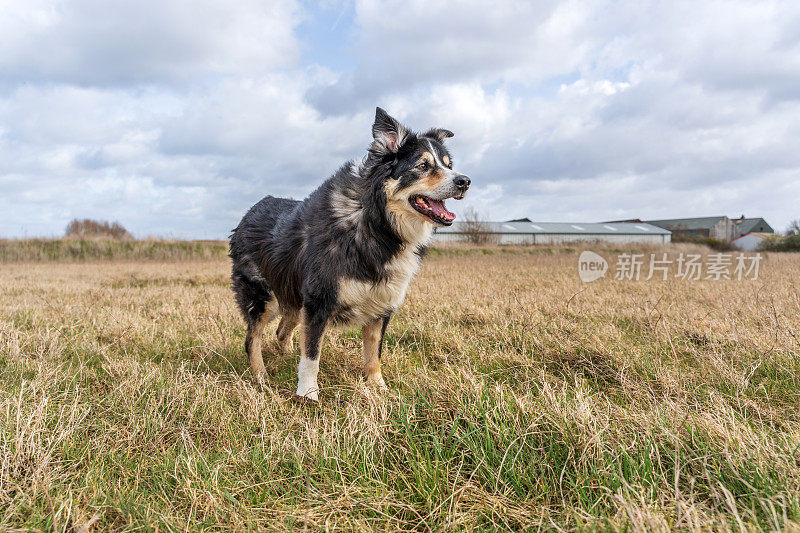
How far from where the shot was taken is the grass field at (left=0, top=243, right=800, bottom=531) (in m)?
1.84

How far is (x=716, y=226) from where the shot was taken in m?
63.5

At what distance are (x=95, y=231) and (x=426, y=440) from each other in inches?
1084

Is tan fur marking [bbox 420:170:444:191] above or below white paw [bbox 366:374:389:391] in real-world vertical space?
above

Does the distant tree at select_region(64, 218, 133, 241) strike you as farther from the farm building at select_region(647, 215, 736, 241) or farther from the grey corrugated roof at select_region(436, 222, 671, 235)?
the farm building at select_region(647, 215, 736, 241)

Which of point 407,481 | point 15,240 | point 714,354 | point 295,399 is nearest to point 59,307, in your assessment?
point 295,399

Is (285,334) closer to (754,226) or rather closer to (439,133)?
(439,133)

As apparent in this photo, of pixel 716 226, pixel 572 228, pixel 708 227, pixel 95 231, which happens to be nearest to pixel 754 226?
pixel 716 226

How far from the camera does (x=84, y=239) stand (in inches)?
827

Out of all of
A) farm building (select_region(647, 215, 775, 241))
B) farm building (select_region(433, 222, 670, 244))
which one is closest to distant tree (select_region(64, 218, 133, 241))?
farm building (select_region(433, 222, 670, 244))

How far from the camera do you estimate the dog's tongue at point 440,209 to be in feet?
10.5

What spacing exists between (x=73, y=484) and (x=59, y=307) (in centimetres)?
559

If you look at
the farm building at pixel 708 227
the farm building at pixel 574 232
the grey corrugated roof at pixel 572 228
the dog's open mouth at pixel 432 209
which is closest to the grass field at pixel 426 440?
the dog's open mouth at pixel 432 209

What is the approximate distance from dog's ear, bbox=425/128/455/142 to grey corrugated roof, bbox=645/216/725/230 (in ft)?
217

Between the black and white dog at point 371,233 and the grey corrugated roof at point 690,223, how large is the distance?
66.8 m
